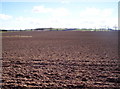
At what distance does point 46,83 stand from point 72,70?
5.74 ft

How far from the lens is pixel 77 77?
Answer: 5645 mm

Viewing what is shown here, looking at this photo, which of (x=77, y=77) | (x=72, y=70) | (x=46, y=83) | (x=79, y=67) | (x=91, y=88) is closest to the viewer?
(x=91, y=88)

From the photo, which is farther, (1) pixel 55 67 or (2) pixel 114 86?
(1) pixel 55 67

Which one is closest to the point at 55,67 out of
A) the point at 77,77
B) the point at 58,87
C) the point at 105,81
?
the point at 77,77

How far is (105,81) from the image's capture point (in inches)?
209

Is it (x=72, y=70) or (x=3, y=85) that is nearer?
(x=3, y=85)

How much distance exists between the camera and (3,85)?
499cm

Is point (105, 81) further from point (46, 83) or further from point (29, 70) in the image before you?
point (29, 70)

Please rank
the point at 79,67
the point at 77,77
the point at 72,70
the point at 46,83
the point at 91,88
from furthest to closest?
1. the point at 79,67
2. the point at 72,70
3. the point at 77,77
4. the point at 46,83
5. the point at 91,88

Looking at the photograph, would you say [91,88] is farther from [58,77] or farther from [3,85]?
[3,85]

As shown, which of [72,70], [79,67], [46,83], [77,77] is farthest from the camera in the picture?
[79,67]

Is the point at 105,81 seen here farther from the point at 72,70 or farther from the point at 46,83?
the point at 46,83

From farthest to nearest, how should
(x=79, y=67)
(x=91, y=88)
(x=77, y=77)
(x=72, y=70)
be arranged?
(x=79, y=67) < (x=72, y=70) < (x=77, y=77) < (x=91, y=88)

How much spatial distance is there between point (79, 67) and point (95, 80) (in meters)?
1.62
